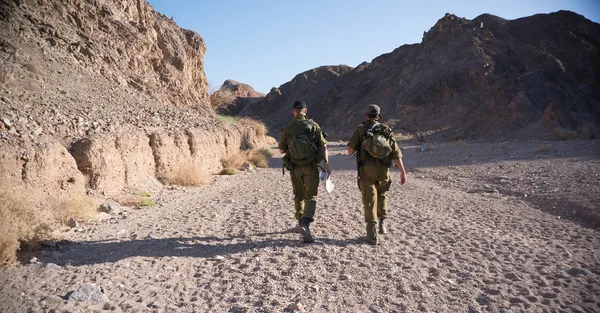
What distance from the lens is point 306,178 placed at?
17.2ft

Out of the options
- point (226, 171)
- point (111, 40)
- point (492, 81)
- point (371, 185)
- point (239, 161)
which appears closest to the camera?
point (371, 185)

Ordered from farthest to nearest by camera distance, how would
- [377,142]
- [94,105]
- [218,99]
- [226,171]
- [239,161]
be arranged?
[218,99] → [239,161] → [226,171] → [94,105] → [377,142]

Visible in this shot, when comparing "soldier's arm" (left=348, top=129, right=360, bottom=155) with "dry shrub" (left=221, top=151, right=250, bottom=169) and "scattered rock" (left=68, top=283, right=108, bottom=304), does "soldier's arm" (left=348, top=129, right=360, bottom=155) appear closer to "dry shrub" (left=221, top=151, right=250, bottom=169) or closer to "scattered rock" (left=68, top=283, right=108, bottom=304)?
"scattered rock" (left=68, top=283, right=108, bottom=304)

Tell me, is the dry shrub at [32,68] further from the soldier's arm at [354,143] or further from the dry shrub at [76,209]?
the soldier's arm at [354,143]

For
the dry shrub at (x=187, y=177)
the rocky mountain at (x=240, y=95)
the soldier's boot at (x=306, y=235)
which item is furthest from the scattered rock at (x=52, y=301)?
the rocky mountain at (x=240, y=95)

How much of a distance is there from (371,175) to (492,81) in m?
41.0

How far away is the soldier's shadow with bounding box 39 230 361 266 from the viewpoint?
4.34 metres

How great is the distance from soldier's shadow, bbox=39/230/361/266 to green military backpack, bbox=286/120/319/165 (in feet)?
3.69

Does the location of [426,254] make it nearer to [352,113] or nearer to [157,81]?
[157,81]

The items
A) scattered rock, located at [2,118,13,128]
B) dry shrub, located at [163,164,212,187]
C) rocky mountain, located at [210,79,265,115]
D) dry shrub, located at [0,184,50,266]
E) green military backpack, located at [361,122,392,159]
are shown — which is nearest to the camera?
dry shrub, located at [0,184,50,266]

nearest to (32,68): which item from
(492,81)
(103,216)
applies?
(103,216)

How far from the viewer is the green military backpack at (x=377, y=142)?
4.88 m

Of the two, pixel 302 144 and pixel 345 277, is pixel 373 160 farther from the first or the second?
pixel 345 277

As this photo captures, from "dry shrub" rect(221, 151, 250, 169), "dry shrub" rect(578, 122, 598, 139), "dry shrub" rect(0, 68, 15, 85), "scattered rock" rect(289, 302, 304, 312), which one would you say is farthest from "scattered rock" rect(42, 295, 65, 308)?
"dry shrub" rect(578, 122, 598, 139)
